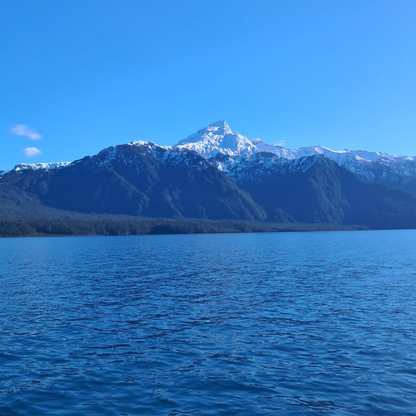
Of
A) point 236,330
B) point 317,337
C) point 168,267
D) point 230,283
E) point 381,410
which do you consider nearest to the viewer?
point 381,410

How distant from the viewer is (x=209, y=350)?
101 ft

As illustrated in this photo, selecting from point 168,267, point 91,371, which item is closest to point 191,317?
point 91,371

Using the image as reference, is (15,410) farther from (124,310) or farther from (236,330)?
(124,310)

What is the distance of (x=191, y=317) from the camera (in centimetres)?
4081

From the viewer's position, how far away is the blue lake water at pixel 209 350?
22.7m

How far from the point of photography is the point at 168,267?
8719 centimetres

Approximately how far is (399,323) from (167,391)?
22763 mm

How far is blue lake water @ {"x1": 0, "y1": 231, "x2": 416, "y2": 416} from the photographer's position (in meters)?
22.7

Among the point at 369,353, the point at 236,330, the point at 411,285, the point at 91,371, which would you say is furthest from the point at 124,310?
the point at 411,285

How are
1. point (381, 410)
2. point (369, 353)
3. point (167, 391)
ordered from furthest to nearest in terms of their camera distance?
point (369, 353) → point (167, 391) → point (381, 410)

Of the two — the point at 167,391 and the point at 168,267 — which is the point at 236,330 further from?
the point at 168,267

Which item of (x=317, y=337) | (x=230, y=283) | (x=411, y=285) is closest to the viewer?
(x=317, y=337)

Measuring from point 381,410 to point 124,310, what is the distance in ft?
92.0

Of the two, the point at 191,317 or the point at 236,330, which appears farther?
the point at 191,317
